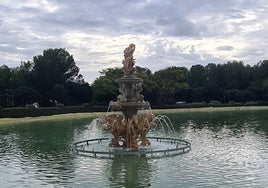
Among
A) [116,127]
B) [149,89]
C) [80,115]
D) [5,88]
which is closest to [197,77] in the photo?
[149,89]

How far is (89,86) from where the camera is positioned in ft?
313

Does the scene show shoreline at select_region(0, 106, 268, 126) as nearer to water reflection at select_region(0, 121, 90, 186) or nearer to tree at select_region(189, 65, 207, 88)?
water reflection at select_region(0, 121, 90, 186)

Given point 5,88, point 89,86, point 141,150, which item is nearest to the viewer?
point 141,150

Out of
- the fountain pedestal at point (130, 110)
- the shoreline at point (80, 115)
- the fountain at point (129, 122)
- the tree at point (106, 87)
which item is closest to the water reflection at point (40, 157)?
the fountain at point (129, 122)

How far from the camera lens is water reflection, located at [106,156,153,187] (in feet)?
67.4

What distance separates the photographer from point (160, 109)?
89.3 m

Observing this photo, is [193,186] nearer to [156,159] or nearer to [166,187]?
[166,187]

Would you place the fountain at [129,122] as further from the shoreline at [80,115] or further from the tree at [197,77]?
the tree at [197,77]

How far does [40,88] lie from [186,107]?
94.6 feet

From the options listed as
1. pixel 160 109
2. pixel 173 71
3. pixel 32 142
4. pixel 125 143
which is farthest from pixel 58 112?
pixel 125 143

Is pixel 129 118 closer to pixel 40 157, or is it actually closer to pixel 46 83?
pixel 40 157

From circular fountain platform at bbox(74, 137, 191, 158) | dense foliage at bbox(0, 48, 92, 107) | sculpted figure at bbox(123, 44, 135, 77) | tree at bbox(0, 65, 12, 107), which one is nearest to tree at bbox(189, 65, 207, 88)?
dense foliage at bbox(0, 48, 92, 107)

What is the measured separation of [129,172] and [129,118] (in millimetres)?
7843

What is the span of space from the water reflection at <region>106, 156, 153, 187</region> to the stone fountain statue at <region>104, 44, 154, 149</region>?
3.39 metres
